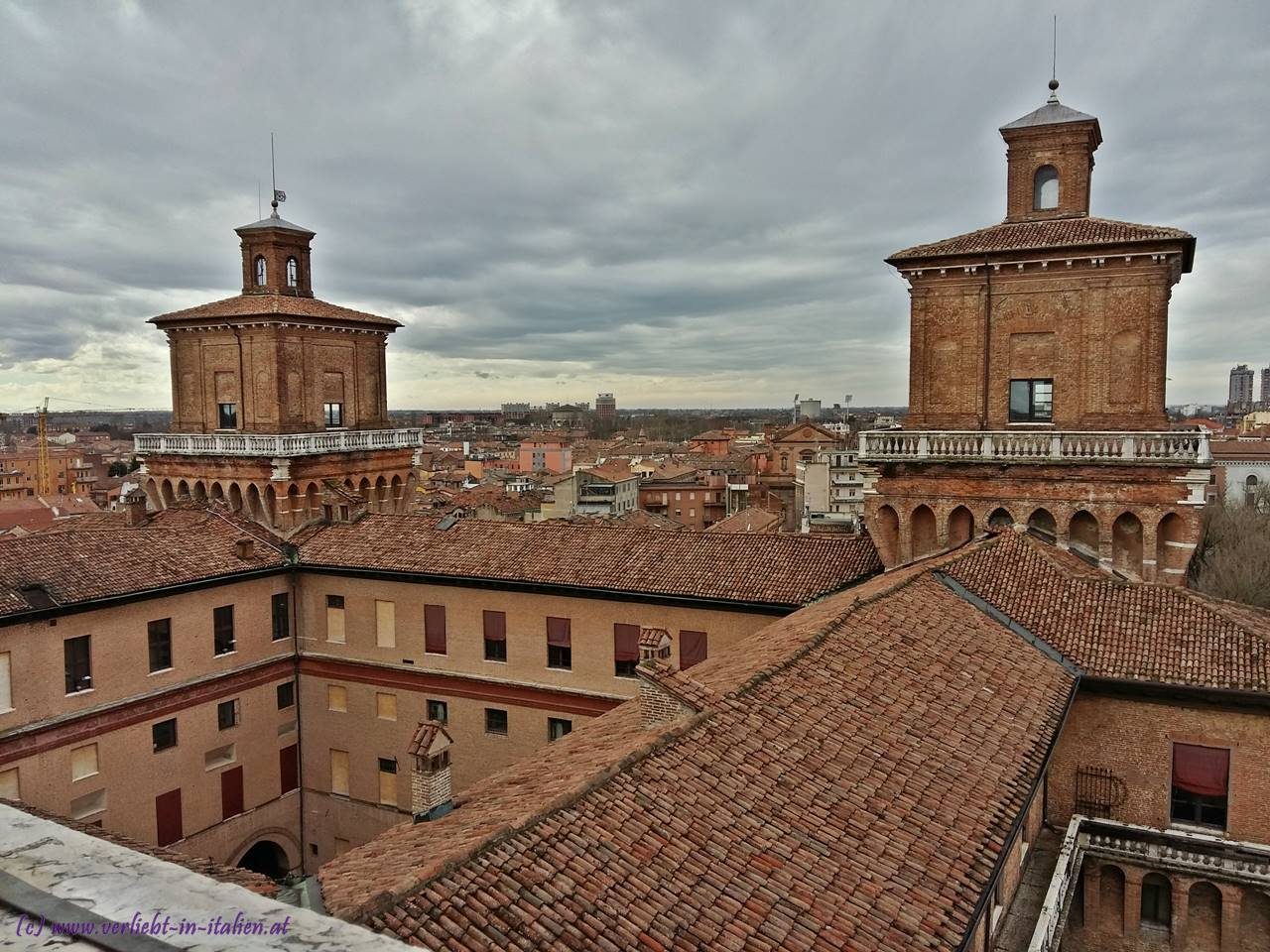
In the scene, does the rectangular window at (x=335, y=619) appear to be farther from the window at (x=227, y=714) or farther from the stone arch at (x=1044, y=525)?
the stone arch at (x=1044, y=525)

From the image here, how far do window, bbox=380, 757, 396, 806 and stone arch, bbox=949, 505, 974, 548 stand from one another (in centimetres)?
1603

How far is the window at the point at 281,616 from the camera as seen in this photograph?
2612 centimetres

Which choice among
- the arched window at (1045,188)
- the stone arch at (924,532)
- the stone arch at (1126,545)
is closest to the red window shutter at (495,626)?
the stone arch at (924,532)

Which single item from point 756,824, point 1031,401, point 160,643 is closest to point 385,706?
point 160,643

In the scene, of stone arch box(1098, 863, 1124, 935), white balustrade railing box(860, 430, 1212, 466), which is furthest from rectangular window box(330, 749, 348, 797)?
stone arch box(1098, 863, 1124, 935)

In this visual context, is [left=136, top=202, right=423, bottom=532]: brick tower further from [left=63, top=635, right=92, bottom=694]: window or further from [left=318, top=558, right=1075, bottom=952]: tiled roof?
[left=318, top=558, right=1075, bottom=952]: tiled roof

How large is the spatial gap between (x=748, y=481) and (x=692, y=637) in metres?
75.3

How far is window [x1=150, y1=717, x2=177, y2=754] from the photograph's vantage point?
72.2 ft

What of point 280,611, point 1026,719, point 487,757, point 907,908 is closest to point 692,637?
point 487,757

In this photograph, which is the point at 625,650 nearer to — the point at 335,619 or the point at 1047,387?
the point at 335,619

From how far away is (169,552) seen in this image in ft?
76.9

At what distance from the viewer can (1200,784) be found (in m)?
15.4

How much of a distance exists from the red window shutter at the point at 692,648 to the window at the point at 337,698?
34.2ft

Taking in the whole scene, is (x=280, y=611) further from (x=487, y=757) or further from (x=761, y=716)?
(x=761, y=716)
